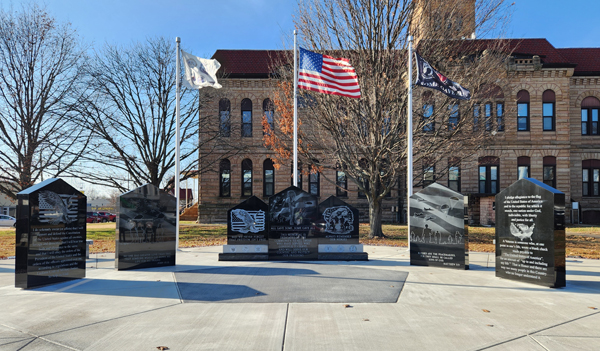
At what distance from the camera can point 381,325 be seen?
5.39m

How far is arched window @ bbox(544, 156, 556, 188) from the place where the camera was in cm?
3200

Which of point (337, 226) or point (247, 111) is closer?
point (337, 226)

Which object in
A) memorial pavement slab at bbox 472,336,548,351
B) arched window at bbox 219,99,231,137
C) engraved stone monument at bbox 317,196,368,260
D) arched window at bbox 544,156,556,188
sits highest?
arched window at bbox 219,99,231,137

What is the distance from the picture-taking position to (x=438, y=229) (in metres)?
10.1

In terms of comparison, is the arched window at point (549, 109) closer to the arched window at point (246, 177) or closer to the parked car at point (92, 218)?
the arched window at point (246, 177)

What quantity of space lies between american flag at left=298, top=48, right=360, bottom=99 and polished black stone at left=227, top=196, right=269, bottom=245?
4285 millimetres

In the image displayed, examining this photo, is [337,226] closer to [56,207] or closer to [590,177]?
[56,207]

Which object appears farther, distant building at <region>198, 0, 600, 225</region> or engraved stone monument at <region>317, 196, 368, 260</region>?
distant building at <region>198, 0, 600, 225</region>

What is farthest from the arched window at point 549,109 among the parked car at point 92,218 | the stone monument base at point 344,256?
the parked car at point 92,218

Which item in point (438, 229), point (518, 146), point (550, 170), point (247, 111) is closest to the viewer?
point (438, 229)

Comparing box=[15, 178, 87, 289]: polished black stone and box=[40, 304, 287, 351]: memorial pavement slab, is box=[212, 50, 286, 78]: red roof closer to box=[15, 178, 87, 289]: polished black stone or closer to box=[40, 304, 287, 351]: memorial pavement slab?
box=[15, 178, 87, 289]: polished black stone

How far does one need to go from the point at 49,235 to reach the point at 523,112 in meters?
33.3

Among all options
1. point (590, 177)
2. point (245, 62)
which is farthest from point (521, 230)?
point (590, 177)

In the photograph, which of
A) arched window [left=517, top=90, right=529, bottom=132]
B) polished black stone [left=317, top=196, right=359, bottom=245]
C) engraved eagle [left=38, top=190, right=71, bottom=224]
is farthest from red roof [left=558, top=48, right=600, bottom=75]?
engraved eagle [left=38, top=190, right=71, bottom=224]
